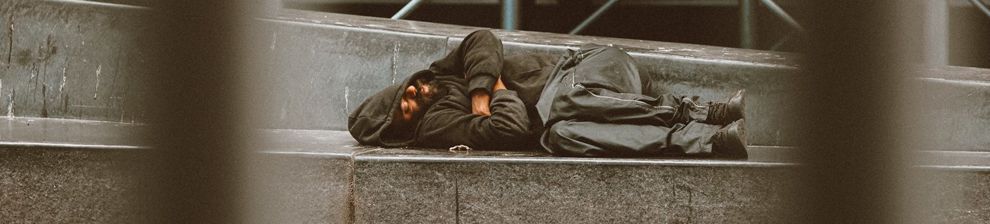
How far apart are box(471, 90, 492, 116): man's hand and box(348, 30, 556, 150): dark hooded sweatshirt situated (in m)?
0.02

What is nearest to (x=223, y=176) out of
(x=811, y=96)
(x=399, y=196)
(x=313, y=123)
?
(x=811, y=96)

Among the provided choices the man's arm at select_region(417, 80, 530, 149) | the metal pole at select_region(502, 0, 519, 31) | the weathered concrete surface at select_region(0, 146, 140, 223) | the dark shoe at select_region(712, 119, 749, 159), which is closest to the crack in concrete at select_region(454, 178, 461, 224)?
the man's arm at select_region(417, 80, 530, 149)

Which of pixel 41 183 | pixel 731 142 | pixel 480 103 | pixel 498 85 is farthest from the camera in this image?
pixel 498 85

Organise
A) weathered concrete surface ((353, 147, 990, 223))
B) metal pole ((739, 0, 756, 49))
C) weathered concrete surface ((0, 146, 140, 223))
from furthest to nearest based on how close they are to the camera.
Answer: weathered concrete surface ((353, 147, 990, 223)) → weathered concrete surface ((0, 146, 140, 223)) → metal pole ((739, 0, 756, 49))

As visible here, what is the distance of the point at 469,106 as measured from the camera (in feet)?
10.6

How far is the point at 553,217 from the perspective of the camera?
2475 mm

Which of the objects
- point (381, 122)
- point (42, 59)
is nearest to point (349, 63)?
point (381, 122)

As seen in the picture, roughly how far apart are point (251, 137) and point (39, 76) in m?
3.35

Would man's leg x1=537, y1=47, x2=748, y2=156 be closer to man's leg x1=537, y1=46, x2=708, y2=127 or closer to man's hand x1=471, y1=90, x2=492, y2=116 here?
man's leg x1=537, y1=46, x2=708, y2=127

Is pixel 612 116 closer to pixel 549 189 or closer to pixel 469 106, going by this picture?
pixel 549 189

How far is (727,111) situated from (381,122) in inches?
47.8

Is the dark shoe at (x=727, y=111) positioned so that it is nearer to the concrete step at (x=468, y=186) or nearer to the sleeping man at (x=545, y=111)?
the sleeping man at (x=545, y=111)

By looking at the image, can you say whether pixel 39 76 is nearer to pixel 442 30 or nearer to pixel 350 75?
pixel 350 75

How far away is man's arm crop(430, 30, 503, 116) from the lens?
3203mm
